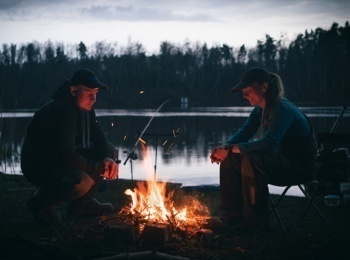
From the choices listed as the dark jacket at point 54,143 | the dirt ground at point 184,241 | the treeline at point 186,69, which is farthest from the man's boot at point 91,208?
the treeline at point 186,69

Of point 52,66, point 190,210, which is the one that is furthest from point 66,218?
point 52,66

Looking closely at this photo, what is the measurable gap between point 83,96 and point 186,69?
7232 cm

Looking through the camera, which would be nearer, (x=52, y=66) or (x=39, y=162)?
(x=39, y=162)

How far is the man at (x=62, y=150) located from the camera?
434 cm

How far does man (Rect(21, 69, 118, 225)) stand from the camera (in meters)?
4.34

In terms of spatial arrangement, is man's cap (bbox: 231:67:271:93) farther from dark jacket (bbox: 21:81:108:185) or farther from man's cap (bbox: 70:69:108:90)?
dark jacket (bbox: 21:81:108:185)

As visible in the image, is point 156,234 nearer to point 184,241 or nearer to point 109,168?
point 184,241

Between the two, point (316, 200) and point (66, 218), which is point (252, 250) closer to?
point (66, 218)

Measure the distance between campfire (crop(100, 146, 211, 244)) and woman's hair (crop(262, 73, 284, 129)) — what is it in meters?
1.16

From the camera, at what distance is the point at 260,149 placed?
14.4ft

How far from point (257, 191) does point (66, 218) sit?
2.12 m

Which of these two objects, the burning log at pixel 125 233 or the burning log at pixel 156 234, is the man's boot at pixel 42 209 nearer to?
the burning log at pixel 125 233

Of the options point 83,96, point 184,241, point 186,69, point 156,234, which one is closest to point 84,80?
point 83,96

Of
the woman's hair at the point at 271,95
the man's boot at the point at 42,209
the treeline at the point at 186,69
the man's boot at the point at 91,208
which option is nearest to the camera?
the woman's hair at the point at 271,95
